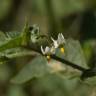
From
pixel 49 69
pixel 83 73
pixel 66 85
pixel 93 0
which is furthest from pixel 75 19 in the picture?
pixel 83 73

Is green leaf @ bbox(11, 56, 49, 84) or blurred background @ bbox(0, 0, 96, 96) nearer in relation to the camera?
green leaf @ bbox(11, 56, 49, 84)

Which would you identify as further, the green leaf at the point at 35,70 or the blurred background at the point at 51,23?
the blurred background at the point at 51,23

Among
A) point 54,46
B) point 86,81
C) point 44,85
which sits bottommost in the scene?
point 44,85

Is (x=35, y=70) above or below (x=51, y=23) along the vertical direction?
below

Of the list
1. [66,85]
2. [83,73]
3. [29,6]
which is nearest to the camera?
[83,73]

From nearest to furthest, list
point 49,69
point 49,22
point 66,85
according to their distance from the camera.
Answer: point 49,69 → point 66,85 → point 49,22

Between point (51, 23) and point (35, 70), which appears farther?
point (51, 23)

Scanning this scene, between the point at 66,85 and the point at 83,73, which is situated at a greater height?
the point at 83,73

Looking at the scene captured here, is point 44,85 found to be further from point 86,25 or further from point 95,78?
point 95,78
